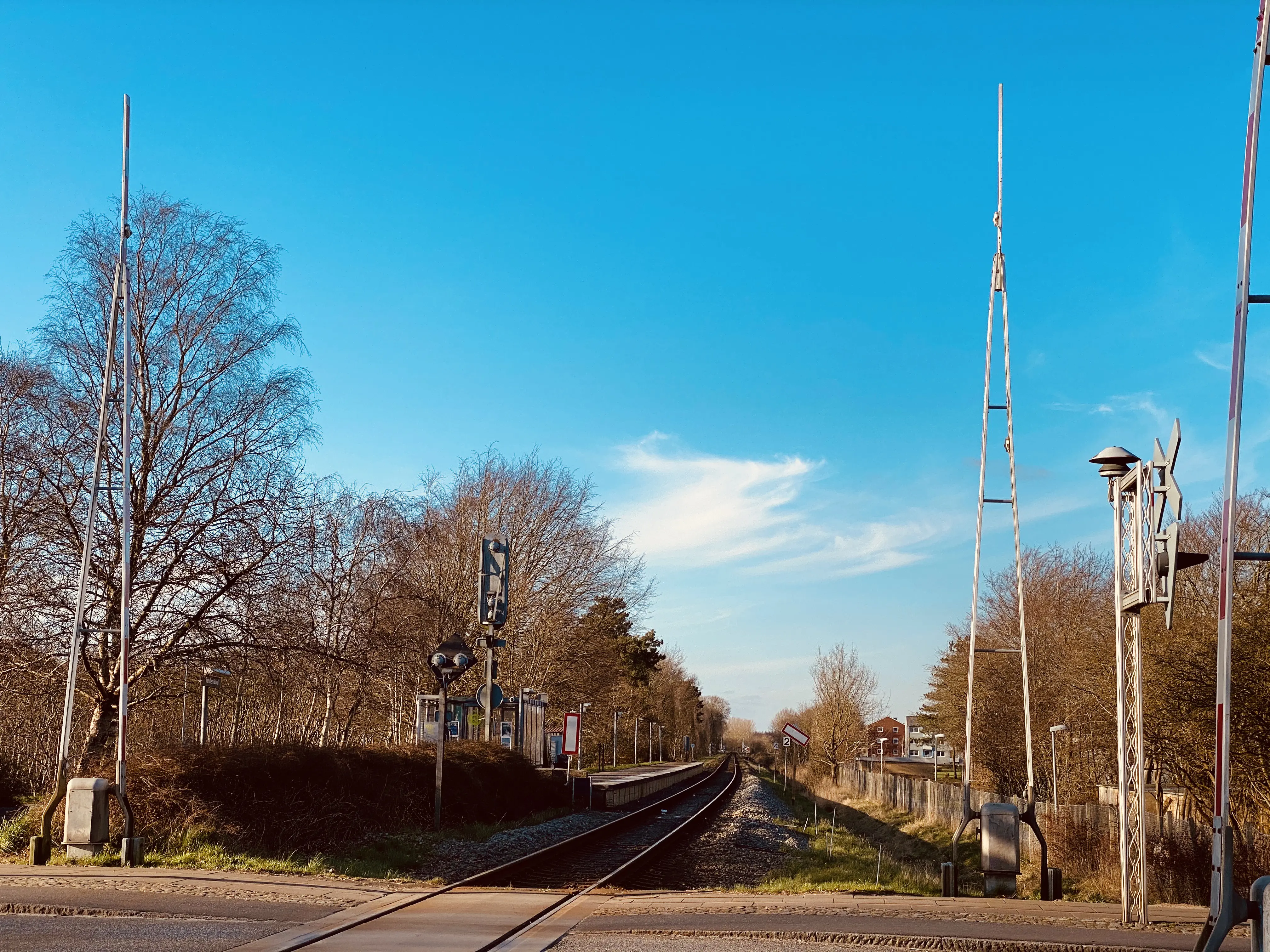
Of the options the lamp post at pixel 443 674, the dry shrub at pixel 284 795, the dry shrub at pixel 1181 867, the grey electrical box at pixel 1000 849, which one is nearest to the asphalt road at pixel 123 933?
the dry shrub at pixel 284 795

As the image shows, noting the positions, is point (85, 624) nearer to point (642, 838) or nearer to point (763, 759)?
point (642, 838)

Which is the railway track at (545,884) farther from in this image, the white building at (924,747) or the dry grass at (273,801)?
the white building at (924,747)

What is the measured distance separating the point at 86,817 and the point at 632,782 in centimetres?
3326

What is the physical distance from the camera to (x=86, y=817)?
46.4ft

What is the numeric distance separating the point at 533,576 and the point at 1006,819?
106 ft

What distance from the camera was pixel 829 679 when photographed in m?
70.9

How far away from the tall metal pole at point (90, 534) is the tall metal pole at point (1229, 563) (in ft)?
40.7

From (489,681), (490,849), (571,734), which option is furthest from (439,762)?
(571,734)

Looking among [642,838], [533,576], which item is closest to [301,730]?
[533,576]

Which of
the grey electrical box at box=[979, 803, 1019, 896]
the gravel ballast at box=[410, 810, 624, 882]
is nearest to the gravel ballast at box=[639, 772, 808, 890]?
the gravel ballast at box=[410, 810, 624, 882]

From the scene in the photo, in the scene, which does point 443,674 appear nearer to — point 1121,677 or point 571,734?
point 571,734

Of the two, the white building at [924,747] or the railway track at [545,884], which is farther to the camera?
the white building at [924,747]

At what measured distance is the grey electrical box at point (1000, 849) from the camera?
13.7 metres

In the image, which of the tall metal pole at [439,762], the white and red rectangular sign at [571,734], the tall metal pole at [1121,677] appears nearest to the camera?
the tall metal pole at [1121,677]
